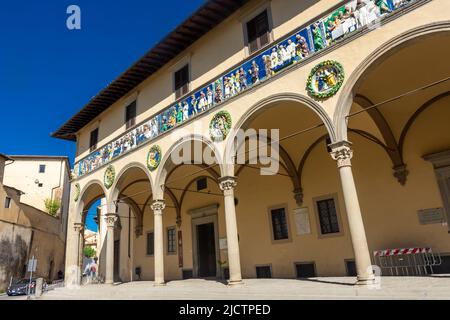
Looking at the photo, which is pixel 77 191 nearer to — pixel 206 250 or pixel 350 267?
pixel 206 250

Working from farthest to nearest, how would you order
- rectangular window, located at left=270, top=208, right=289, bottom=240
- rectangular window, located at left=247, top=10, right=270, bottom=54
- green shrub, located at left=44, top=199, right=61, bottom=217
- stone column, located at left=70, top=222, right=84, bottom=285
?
green shrub, located at left=44, top=199, right=61, bottom=217 → stone column, located at left=70, top=222, right=84, bottom=285 → rectangular window, located at left=270, top=208, right=289, bottom=240 → rectangular window, located at left=247, top=10, right=270, bottom=54

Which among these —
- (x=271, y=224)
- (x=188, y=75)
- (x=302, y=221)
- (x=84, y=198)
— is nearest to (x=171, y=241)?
(x=84, y=198)

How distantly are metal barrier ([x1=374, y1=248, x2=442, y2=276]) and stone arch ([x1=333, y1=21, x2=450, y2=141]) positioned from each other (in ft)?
13.0

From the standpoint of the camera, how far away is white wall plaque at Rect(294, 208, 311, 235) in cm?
1186

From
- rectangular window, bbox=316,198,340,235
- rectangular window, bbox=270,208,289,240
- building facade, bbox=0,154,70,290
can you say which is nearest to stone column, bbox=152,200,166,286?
rectangular window, bbox=270,208,289,240

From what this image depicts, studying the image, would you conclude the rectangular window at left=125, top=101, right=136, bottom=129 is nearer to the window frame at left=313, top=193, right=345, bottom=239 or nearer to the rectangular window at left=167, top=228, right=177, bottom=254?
the rectangular window at left=167, top=228, right=177, bottom=254

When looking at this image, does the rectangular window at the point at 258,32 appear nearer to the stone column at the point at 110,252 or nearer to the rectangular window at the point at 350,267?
the rectangular window at the point at 350,267

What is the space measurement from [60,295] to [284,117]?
1024cm

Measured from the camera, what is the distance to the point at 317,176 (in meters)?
11.9

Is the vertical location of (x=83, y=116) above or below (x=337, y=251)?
above

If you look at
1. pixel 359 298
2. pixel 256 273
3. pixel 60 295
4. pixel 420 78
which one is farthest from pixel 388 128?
pixel 60 295

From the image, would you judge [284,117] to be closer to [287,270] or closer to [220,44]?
[220,44]

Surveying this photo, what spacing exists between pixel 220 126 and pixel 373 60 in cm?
462

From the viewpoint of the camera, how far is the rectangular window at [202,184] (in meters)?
15.5
